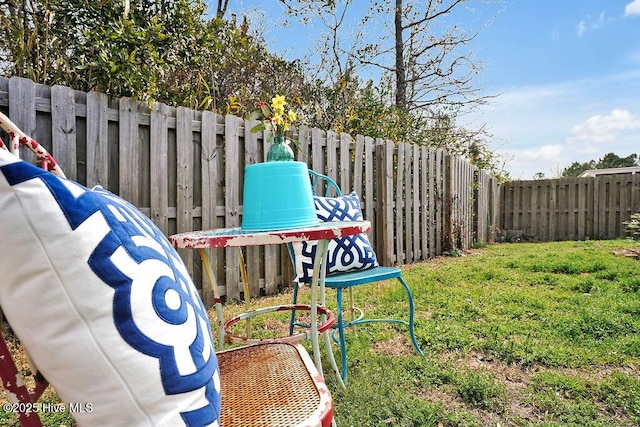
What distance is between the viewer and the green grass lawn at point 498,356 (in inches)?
Answer: 65.7

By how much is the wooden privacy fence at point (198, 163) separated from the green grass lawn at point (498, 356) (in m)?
0.47

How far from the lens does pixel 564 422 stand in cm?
159

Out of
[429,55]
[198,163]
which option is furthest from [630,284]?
[429,55]

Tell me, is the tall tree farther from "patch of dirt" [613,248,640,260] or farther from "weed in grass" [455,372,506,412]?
"weed in grass" [455,372,506,412]

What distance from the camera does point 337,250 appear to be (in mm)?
2297

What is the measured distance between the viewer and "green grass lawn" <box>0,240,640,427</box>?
1670 mm

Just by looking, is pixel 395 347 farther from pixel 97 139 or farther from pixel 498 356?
pixel 97 139

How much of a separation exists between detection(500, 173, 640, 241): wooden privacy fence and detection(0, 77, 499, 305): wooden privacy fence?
4928 mm

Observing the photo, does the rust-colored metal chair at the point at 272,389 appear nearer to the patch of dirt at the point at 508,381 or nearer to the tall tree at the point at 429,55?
the patch of dirt at the point at 508,381

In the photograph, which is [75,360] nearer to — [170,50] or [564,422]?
[564,422]

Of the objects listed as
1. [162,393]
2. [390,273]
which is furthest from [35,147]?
[390,273]

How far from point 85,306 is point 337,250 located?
184 centimetres

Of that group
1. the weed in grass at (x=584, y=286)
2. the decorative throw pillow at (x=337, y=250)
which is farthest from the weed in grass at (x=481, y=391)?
the weed in grass at (x=584, y=286)

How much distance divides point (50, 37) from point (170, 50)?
785mm
